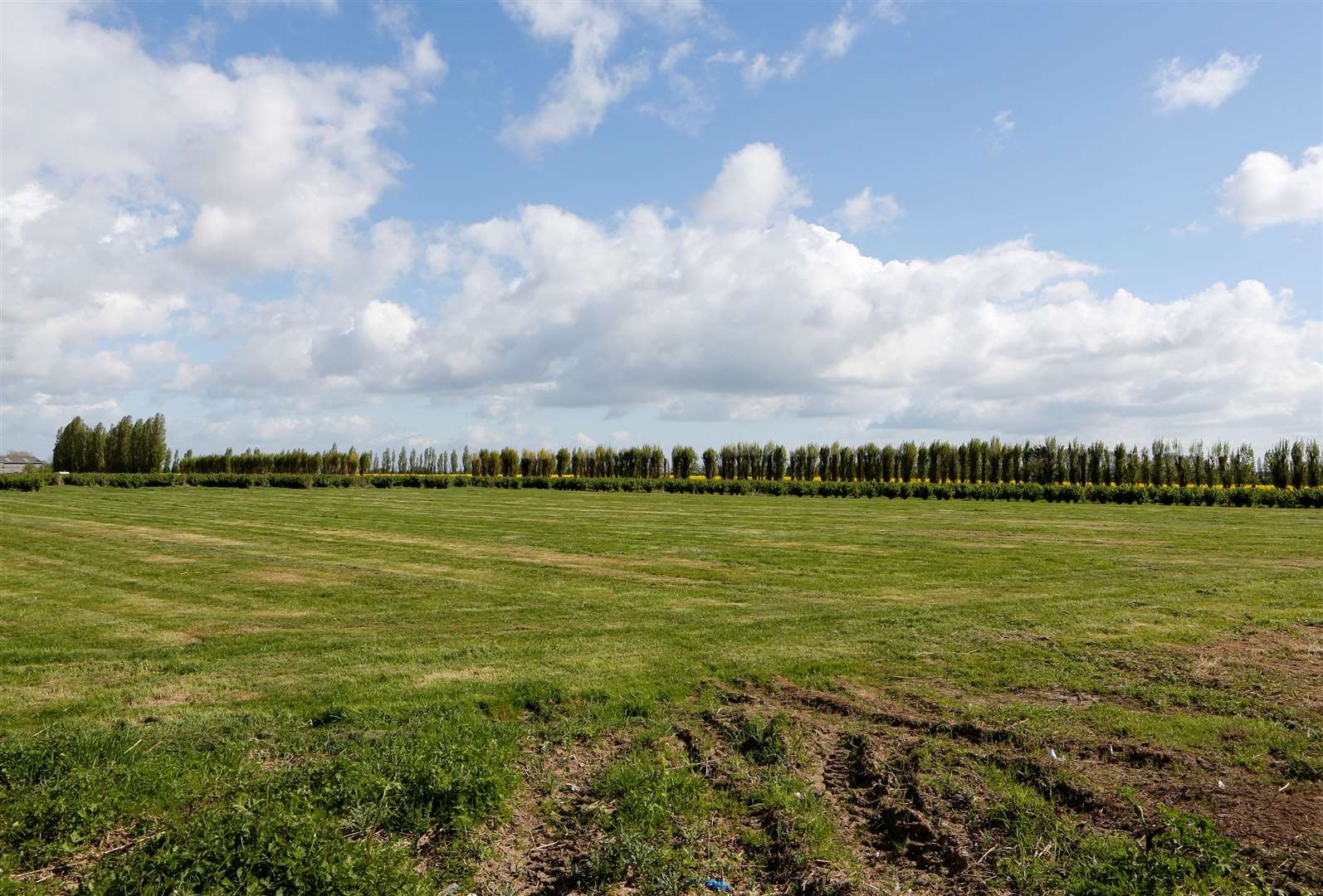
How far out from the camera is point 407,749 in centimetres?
513

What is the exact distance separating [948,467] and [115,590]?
55024mm

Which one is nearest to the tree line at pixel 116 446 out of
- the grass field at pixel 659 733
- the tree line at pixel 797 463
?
the tree line at pixel 797 463

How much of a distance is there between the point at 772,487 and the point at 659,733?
4562 centimetres

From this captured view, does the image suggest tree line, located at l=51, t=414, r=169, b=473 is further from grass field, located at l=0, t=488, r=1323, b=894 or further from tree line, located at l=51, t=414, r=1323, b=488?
grass field, located at l=0, t=488, r=1323, b=894

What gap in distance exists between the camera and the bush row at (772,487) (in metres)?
40.2

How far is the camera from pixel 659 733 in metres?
5.78

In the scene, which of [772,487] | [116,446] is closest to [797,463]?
[772,487]

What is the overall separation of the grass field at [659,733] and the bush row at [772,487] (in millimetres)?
31702

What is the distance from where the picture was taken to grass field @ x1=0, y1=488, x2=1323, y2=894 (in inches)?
158

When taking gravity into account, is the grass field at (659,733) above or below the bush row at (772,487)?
below

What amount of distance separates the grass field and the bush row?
31702 mm

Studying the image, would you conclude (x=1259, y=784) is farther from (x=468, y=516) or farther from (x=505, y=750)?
(x=468, y=516)

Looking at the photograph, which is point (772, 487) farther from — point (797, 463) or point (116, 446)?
point (116, 446)

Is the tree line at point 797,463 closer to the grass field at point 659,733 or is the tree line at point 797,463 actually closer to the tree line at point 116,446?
the tree line at point 116,446
